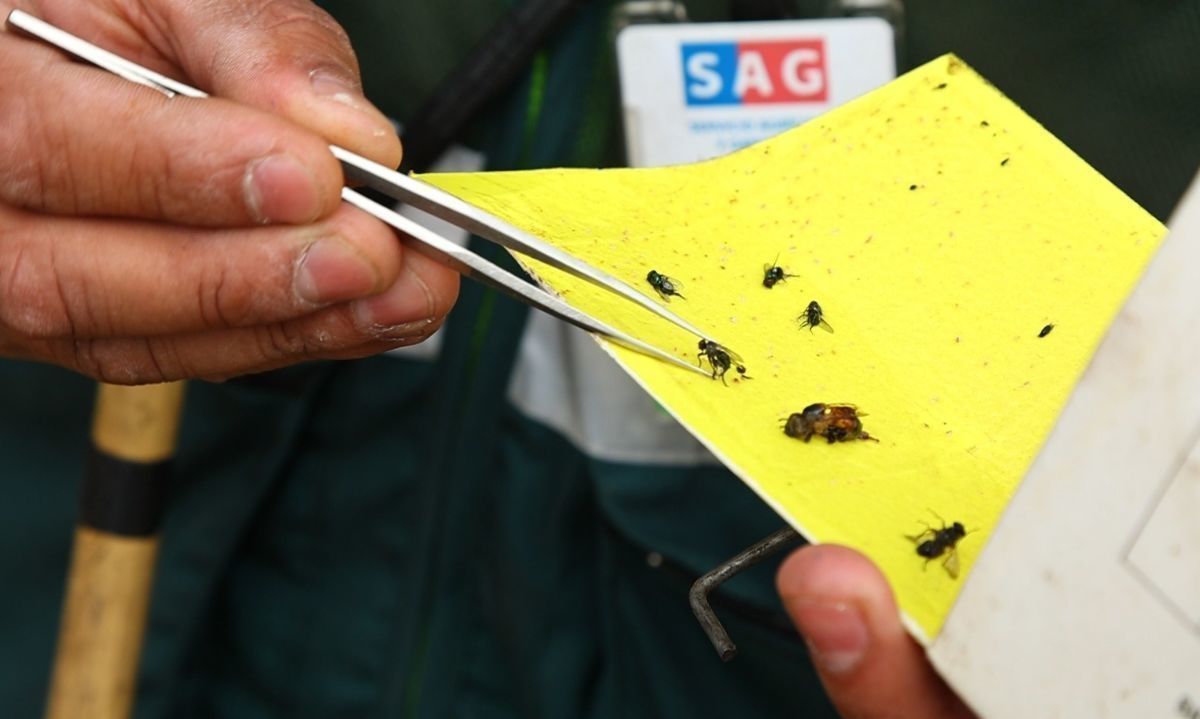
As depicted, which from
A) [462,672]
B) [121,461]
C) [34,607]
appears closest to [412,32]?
[121,461]

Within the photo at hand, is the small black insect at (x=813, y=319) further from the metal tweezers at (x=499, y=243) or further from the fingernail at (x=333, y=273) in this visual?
the fingernail at (x=333, y=273)

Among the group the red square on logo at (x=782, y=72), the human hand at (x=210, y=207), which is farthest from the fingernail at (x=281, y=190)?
the red square on logo at (x=782, y=72)

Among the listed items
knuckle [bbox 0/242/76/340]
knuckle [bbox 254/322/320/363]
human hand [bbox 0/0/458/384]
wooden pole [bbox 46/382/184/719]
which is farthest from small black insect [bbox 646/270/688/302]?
wooden pole [bbox 46/382/184/719]

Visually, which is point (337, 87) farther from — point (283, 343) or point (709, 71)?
point (709, 71)

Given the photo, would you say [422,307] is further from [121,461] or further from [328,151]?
[121,461]

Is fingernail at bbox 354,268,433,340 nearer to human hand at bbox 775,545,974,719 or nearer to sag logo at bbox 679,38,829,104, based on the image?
human hand at bbox 775,545,974,719

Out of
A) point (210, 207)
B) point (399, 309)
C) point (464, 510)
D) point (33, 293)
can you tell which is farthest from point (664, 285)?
point (464, 510)

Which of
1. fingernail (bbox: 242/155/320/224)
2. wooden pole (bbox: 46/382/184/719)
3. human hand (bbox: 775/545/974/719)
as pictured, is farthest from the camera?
wooden pole (bbox: 46/382/184/719)
